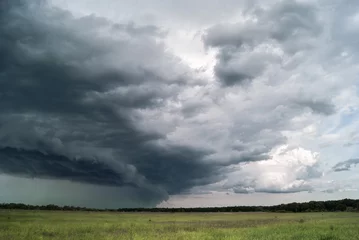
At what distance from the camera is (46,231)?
38344mm

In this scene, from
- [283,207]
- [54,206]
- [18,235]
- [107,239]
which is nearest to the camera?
[107,239]

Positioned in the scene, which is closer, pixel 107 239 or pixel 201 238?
pixel 107 239

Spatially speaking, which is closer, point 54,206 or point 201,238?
point 201,238

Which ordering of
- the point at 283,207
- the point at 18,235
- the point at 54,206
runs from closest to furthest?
the point at 18,235 < the point at 54,206 < the point at 283,207

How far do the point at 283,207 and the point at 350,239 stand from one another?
173 metres

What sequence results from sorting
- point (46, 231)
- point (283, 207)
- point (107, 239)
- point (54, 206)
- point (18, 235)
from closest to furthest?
1. point (107, 239)
2. point (18, 235)
3. point (46, 231)
4. point (54, 206)
5. point (283, 207)

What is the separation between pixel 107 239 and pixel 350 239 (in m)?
24.2

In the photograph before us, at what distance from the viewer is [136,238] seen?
31984 millimetres

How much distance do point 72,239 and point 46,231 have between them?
31.2 feet

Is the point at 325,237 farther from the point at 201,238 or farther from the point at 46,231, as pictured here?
the point at 46,231

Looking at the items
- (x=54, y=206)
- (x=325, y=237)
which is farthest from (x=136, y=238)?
(x=54, y=206)

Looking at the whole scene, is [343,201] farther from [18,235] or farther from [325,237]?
[18,235]

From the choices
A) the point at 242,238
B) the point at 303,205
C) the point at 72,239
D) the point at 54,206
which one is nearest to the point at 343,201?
the point at 303,205

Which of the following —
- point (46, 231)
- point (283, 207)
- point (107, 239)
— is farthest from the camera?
point (283, 207)
